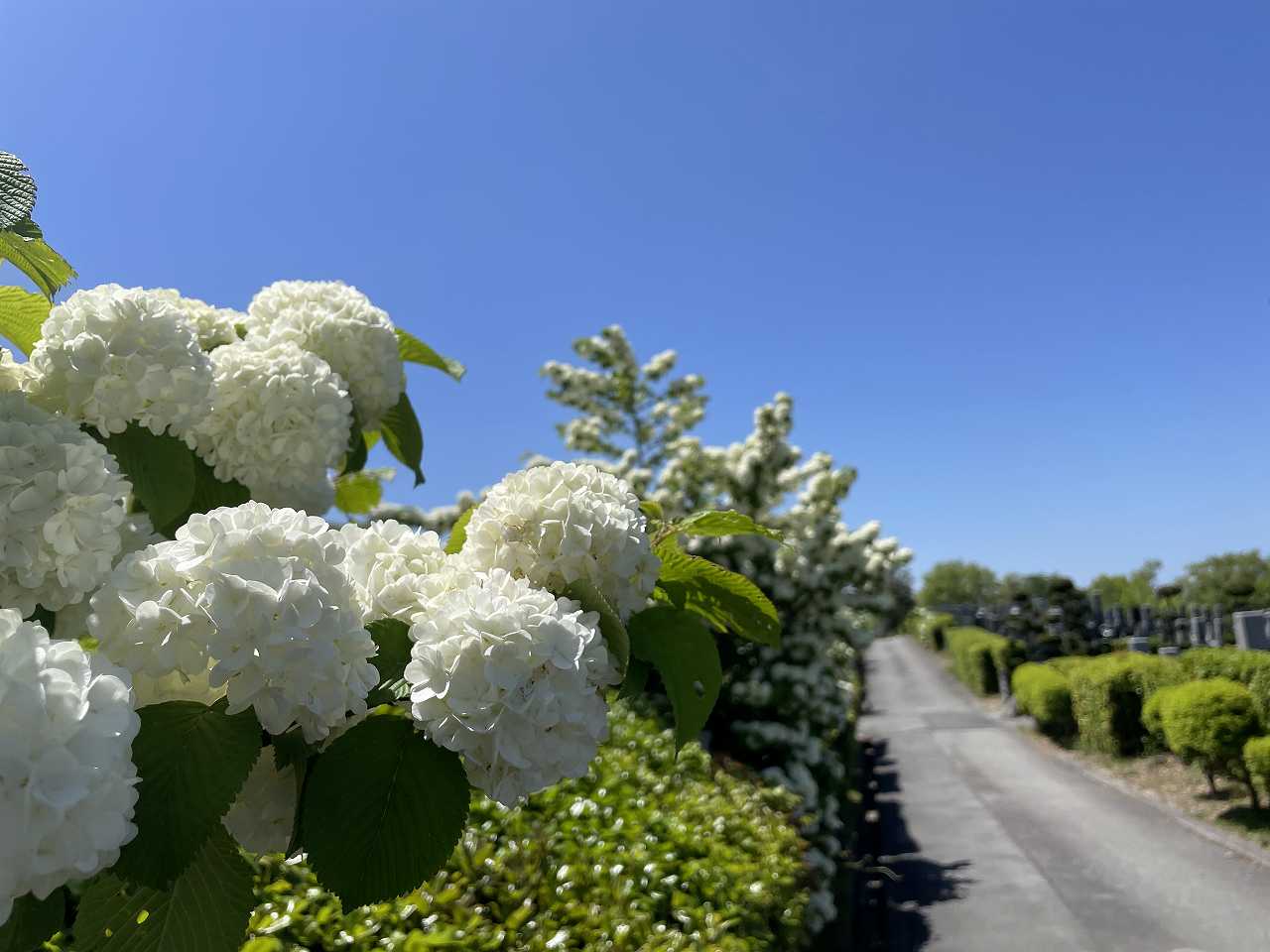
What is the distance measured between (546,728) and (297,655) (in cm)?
33

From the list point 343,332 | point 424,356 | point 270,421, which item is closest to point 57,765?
point 270,421

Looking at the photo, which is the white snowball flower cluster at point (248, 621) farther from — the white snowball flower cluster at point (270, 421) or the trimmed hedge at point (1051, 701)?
the trimmed hedge at point (1051, 701)

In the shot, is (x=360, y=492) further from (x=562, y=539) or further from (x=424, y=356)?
(x=562, y=539)

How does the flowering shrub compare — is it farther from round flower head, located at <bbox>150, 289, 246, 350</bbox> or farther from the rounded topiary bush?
the rounded topiary bush

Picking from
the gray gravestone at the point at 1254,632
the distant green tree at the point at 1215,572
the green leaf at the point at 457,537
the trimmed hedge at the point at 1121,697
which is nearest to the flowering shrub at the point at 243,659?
the green leaf at the point at 457,537

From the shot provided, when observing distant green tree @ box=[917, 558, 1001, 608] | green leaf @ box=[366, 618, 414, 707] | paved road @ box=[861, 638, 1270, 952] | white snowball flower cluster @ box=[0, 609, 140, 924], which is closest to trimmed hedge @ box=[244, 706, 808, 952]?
green leaf @ box=[366, 618, 414, 707]

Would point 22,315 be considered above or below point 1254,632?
above

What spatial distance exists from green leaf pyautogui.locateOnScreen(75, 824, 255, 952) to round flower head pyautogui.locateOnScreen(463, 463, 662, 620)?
1.84 feet

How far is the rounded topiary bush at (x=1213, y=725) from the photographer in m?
11.6

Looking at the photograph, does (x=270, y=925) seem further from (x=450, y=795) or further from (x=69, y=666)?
(x=69, y=666)

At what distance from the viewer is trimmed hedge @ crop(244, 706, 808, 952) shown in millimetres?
2689

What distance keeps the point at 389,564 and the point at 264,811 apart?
38 centimetres

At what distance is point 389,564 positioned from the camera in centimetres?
134

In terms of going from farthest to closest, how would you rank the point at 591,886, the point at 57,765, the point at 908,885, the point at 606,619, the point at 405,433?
the point at 908,885
the point at 591,886
the point at 405,433
the point at 606,619
the point at 57,765
